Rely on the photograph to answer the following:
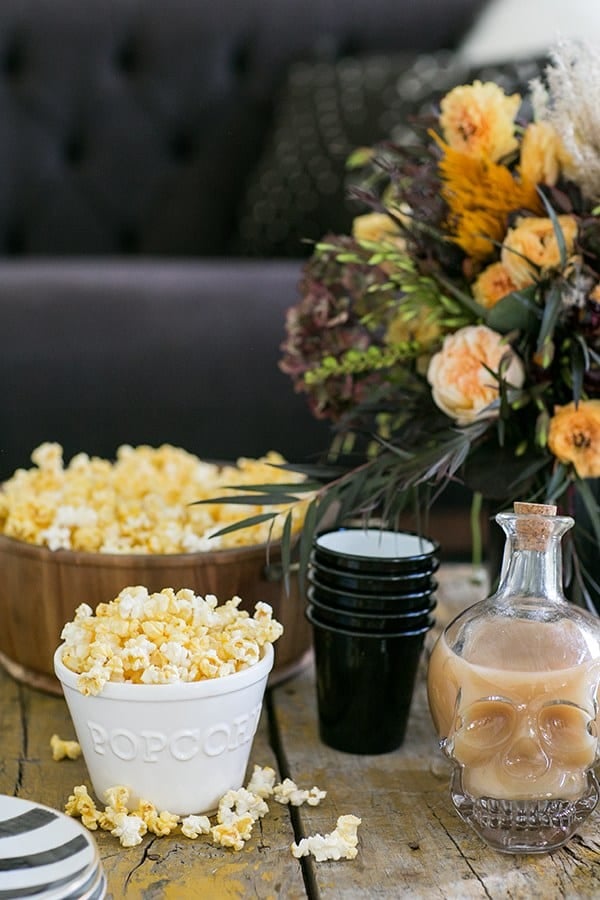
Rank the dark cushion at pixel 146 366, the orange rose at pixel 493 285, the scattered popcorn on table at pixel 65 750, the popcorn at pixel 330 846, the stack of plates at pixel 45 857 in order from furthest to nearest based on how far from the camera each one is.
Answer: the dark cushion at pixel 146 366 → the orange rose at pixel 493 285 → the scattered popcorn on table at pixel 65 750 → the popcorn at pixel 330 846 → the stack of plates at pixel 45 857

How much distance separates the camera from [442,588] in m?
1.30

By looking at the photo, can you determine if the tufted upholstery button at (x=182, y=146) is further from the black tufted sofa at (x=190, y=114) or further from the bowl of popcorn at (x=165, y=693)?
the bowl of popcorn at (x=165, y=693)

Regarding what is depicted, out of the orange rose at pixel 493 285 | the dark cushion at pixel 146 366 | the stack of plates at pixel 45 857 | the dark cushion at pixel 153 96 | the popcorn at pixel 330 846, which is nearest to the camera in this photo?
the stack of plates at pixel 45 857

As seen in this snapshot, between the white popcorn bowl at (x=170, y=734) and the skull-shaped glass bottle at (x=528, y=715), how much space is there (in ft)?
0.48

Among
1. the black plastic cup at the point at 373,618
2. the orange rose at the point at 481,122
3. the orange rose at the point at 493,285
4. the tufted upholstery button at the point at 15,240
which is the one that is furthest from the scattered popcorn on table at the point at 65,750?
the tufted upholstery button at the point at 15,240

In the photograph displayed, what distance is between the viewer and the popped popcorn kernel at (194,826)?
0.76m

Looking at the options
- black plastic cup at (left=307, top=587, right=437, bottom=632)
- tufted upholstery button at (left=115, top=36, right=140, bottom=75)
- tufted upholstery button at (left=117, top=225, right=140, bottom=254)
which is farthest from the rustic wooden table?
tufted upholstery button at (left=115, top=36, right=140, bottom=75)

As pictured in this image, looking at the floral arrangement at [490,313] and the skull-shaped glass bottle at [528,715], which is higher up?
the floral arrangement at [490,313]

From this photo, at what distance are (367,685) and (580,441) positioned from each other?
0.86 ft

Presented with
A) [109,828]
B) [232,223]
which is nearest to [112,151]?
[232,223]

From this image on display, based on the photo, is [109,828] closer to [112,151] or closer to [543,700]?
[543,700]

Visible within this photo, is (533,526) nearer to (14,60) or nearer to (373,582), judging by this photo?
(373,582)

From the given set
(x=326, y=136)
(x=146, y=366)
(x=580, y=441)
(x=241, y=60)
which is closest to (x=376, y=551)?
(x=580, y=441)

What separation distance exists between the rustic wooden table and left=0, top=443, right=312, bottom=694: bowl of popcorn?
9 cm
